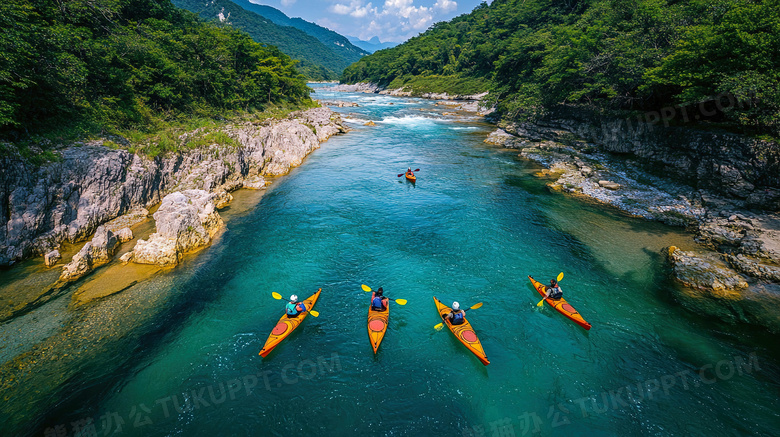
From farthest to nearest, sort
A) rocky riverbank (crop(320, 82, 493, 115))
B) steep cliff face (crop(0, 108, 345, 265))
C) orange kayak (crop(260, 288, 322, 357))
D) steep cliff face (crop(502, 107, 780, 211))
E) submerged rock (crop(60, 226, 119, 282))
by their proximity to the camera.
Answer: rocky riverbank (crop(320, 82, 493, 115)), steep cliff face (crop(502, 107, 780, 211)), steep cliff face (crop(0, 108, 345, 265)), submerged rock (crop(60, 226, 119, 282)), orange kayak (crop(260, 288, 322, 357))

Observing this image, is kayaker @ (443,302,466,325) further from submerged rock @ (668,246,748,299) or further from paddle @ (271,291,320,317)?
submerged rock @ (668,246,748,299)

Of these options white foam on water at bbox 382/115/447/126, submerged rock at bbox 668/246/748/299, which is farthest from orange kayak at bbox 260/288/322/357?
white foam on water at bbox 382/115/447/126

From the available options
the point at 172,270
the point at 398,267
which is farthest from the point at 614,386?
the point at 172,270

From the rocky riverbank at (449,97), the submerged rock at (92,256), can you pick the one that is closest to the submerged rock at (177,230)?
the submerged rock at (92,256)

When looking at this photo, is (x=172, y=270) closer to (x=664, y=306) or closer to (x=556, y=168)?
(x=664, y=306)

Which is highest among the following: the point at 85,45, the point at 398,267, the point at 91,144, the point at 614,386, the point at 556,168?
the point at 85,45

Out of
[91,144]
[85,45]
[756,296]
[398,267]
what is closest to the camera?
[756,296]
